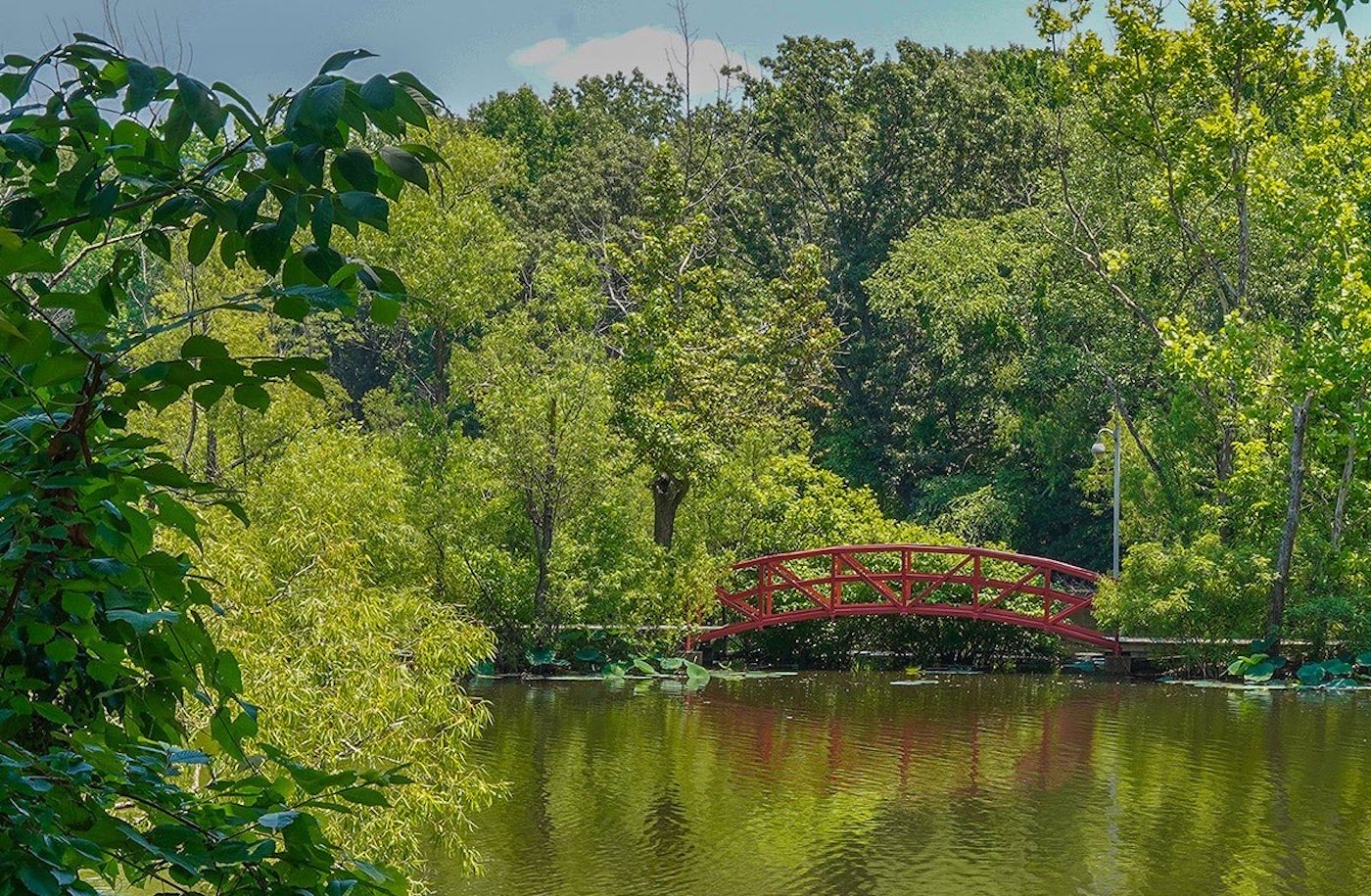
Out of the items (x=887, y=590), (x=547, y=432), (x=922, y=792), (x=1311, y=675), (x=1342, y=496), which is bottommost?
(x=922, y=792)

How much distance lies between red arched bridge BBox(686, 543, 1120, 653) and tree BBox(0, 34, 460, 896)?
2084 centimetres

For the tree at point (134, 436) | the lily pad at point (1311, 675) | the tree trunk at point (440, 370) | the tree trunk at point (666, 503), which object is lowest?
the lily pad at point (1311, 675)

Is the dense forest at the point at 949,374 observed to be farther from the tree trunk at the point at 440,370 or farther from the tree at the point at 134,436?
the tree at the point at 134,436

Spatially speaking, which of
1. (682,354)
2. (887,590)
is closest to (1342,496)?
(887,590)

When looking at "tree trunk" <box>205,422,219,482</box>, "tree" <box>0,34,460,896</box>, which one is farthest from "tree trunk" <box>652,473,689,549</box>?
"tree" <box>0,34,460,896</box>

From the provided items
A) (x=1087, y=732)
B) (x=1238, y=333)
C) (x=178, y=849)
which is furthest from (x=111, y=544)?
(x=1238, y=333)

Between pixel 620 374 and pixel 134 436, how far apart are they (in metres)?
22.3

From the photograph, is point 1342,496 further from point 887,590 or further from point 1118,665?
point 887,590

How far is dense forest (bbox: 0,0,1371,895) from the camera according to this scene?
79.5 inches

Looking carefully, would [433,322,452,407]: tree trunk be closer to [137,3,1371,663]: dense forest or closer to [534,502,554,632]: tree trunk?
[137,3,1371,663]: dense forest

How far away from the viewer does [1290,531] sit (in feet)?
75.9

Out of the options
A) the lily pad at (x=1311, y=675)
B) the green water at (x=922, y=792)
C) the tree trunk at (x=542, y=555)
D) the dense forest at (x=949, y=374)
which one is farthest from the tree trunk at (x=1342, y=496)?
the tree trunk at (x=542, y=555)

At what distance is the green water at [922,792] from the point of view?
12.0 meters

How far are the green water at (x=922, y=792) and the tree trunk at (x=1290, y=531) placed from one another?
1.90 meters
